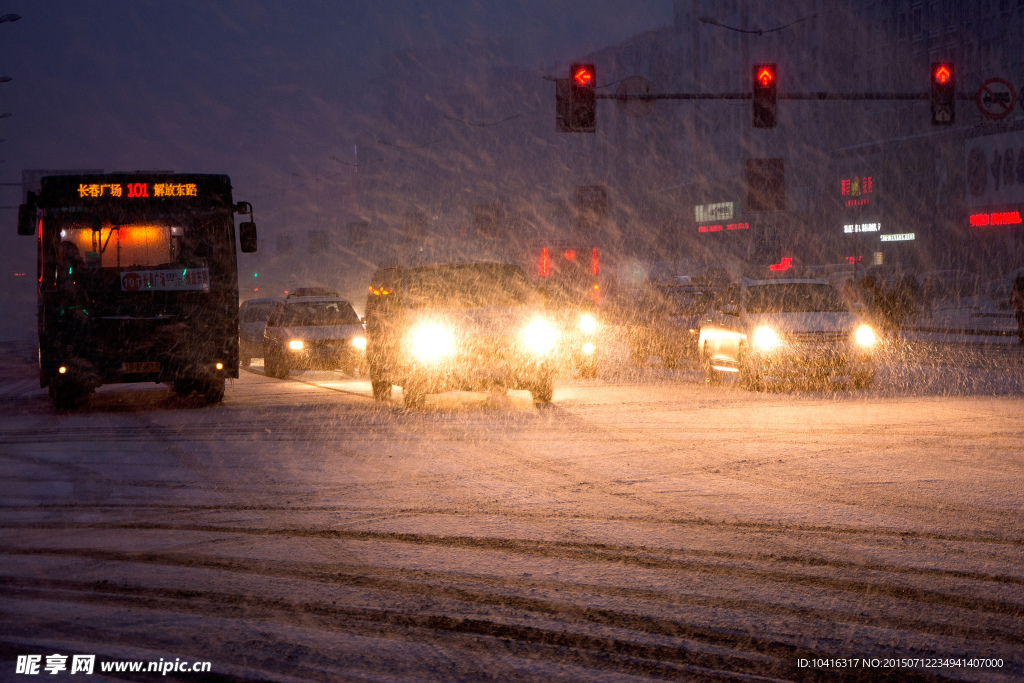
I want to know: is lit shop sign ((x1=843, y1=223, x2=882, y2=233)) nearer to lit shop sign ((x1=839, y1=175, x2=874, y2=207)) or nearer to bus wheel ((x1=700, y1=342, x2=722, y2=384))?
lit shop sign ((x1=839, y1=175, x2=874, y2=207))

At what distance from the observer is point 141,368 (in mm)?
16219

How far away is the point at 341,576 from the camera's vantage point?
18.9 feet

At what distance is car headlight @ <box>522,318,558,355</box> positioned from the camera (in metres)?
15.0

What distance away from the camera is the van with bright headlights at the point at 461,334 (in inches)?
583

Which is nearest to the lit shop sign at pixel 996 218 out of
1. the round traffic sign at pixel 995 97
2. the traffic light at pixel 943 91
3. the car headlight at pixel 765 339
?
the round traffic sign at pixel 995 97

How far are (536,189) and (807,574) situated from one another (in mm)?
70792

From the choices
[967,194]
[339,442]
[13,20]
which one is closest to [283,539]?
A: [339,442]

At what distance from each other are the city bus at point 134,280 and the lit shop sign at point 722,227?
83528mm

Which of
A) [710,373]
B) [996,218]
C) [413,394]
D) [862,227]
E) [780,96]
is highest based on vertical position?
[862,227]

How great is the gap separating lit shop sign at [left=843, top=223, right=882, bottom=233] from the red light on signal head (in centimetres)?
6072

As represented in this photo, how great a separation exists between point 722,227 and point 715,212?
2615mm

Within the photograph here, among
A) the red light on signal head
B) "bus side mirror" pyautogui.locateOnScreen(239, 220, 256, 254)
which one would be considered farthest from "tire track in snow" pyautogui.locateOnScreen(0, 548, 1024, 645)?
the red light on signal head

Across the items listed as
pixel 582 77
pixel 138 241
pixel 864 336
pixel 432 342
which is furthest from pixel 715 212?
pixel 432 342

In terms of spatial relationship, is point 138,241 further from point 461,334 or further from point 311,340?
point 311,340
